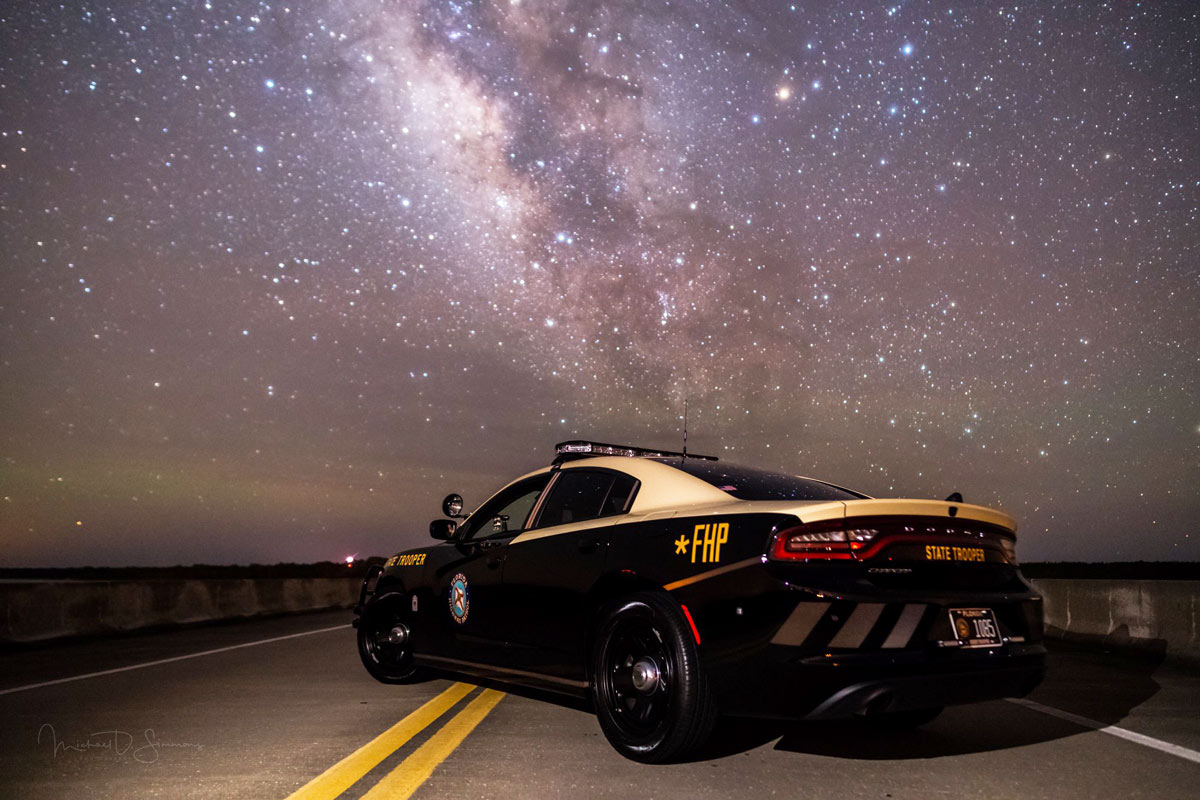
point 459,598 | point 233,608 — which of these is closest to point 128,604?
point 233,608

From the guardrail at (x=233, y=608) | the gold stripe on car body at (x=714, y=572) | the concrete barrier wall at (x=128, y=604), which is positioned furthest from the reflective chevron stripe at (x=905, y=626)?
the concrete barrier wall at (x=128, y=604)

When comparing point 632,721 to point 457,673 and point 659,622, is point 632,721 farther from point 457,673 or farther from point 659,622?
point 457,673

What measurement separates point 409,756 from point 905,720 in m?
2.88

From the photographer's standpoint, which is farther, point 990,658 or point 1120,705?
point 1120,705

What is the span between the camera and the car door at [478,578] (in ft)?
20.1

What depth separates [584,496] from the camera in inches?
235

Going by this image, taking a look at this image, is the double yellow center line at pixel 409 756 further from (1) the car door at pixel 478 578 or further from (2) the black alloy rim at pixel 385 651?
(2) the black alloy rim at pixel 385 651

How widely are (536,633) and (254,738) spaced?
1.66m

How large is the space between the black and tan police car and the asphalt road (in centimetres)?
34

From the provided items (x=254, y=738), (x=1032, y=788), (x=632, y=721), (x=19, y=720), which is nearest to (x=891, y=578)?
(x=1032, y=788)

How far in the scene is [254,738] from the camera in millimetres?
5488

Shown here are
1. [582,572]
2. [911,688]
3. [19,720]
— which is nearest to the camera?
[911,688]

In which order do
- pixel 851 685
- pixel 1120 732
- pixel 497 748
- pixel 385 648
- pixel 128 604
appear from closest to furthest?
pixel 851 685 < pixel 497 748 < pixel 1120 732 < pixel 385 648 < pixel 128 604

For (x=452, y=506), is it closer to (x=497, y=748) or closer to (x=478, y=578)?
(x=478, y=578)
